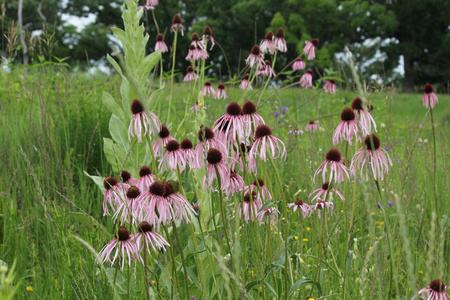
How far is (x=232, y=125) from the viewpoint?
1229 mm

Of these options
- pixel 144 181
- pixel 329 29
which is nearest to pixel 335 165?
pixel 144 181

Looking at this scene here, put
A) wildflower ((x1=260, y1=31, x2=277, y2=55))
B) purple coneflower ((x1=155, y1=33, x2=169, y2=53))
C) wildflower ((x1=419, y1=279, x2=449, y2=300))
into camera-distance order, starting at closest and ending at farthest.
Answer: wildflower ((x1=419, y1=279, x2=449, y2=300)) < wildflower ((x1=260, y1=31, x2=277, y2=55)) < purple coneflower ((x1=155, y1=33, x2=169, y2=53))

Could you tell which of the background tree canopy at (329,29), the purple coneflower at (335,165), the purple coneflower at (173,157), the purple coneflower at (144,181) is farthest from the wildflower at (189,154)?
the background tree canopy at (329,29)

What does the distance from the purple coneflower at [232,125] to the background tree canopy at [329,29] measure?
65.7 ft

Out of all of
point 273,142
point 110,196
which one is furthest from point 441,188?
point 110,196

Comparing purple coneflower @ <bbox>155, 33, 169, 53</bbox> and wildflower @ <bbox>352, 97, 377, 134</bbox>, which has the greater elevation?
purple coneflower @ <bbox>155, 33, 169, 53</bbox>

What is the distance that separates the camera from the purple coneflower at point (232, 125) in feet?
3.96

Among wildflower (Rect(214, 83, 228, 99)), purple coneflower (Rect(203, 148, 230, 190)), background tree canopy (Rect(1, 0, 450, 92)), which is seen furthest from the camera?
background tree canopy (Rect(1, 0, 450, 92))

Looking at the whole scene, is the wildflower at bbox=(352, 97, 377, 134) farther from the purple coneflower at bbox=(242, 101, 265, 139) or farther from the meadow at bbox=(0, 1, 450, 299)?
the purple coneflower at bbox=(242, 101, 265, 139)

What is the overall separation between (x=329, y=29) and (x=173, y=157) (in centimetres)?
2427

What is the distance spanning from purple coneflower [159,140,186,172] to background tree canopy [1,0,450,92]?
20055 millimetres

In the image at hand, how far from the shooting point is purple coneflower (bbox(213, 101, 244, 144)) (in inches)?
47.5

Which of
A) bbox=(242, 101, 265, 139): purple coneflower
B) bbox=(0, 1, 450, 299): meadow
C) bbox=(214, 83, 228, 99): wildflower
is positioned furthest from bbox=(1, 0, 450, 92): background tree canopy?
bbox=(242, 101, 265, 139): purple coneflower

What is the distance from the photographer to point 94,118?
9.75 feet
